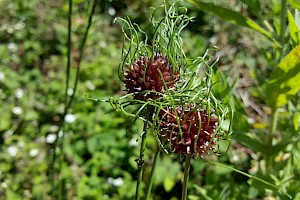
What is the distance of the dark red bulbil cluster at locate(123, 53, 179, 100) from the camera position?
89 centimetres

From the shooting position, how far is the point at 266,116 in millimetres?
2623

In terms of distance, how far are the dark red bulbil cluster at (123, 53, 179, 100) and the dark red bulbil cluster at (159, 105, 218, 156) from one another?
51 millimetres

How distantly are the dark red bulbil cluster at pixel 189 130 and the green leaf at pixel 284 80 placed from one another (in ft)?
1.35

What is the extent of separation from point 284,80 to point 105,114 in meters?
1.16

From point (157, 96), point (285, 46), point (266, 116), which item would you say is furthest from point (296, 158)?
point (266, 116)

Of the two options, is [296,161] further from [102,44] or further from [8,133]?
[102,44]

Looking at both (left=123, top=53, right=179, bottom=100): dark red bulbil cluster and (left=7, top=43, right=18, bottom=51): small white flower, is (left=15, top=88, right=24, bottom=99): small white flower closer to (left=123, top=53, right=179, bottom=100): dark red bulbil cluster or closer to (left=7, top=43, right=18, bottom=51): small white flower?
(left=7, top=43, right=18, bottom=51): small white flower

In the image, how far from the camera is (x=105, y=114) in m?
2.33

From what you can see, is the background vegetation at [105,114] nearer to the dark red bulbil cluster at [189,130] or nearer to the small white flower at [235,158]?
the small white flower at [235,158]

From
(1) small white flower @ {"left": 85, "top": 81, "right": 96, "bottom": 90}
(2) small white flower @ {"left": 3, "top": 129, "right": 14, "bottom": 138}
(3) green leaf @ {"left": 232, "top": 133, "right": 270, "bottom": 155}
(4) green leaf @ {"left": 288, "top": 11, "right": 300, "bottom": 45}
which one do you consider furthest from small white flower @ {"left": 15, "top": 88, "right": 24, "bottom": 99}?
(4) green leaf @ {"left": 288, "top": 11, "right": 300, "bottom": 45}

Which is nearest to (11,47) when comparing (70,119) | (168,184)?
(70,119)

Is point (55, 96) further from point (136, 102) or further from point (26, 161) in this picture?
point (136, 102)

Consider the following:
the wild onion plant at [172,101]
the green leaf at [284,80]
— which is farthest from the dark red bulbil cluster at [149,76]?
the green leaf at [284,80]

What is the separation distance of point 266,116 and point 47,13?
1664mm
